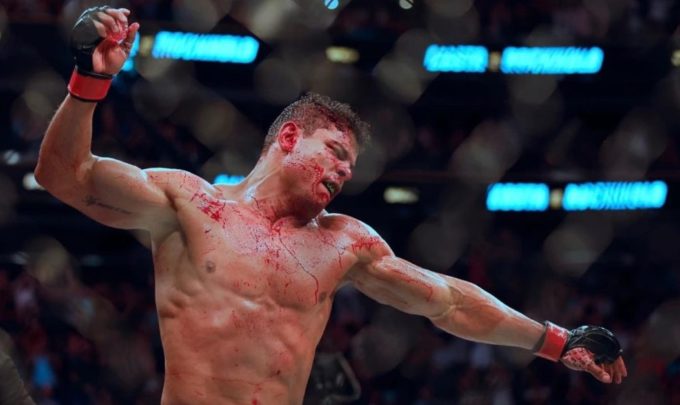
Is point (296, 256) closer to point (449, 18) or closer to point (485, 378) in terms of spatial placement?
point (485, 378)

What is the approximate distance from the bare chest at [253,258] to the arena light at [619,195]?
4467 millimetres

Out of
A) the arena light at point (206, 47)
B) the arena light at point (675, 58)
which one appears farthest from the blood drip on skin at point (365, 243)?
the arena light at point (675, 58)

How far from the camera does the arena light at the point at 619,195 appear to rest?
6.61m

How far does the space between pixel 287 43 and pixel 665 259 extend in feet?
8.26

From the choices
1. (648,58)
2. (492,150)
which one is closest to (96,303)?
(492,150)

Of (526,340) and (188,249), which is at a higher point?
(526,340)

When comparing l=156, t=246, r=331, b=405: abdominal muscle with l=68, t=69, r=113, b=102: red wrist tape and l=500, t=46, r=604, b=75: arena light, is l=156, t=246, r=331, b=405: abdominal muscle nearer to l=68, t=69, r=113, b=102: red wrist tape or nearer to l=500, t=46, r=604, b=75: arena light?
l=68, t=69, r=113, b=102: red wrist tape

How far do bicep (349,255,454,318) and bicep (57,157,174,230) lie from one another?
51cm

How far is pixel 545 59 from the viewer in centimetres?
672

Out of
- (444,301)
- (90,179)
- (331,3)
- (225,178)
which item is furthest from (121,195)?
(331,3)

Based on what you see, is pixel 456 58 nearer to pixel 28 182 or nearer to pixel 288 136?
pixel 28 182

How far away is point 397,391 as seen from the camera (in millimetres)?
5312

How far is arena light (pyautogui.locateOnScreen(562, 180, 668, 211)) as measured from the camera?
21.7 feet

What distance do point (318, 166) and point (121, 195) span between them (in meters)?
0.47
